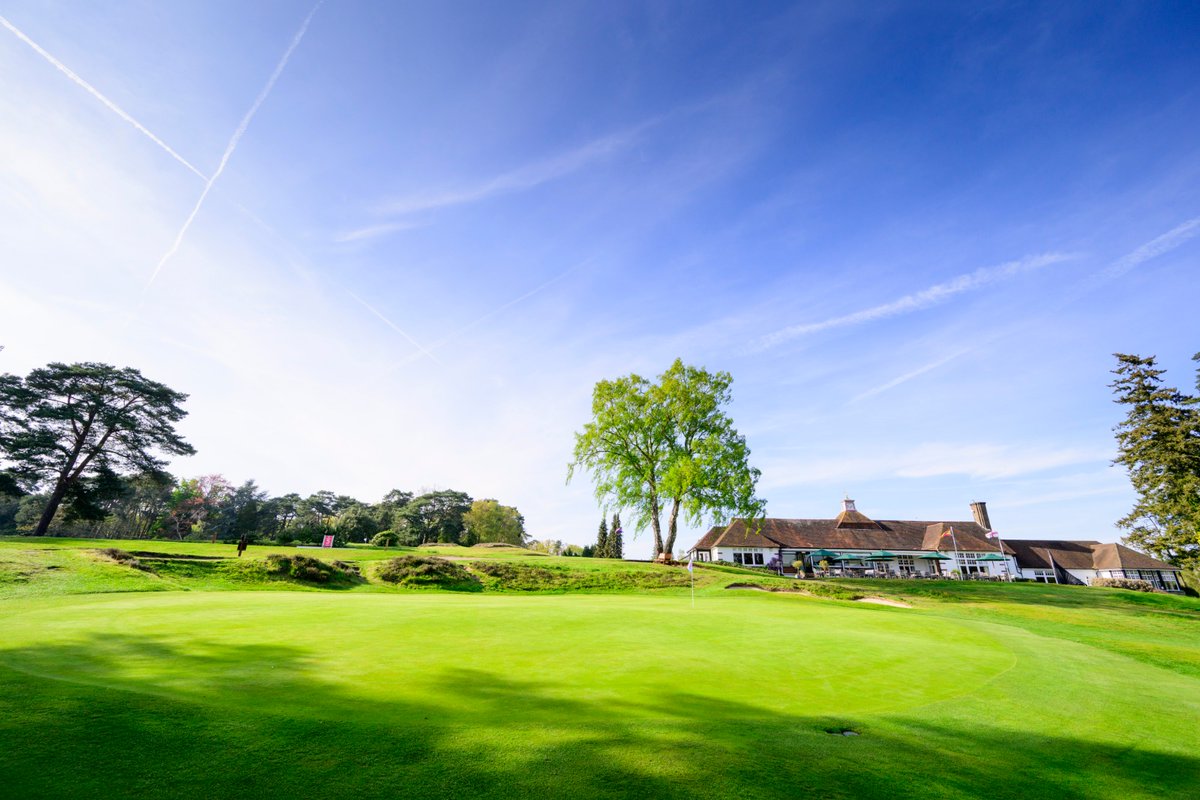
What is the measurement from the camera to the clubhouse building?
58.4 metres

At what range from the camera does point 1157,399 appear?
38.0 m

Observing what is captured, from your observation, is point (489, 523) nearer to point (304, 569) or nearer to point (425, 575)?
point (425, 575)

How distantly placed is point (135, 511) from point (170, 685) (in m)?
94.2

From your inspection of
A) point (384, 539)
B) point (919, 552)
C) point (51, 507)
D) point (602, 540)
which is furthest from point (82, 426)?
point (919, 552)

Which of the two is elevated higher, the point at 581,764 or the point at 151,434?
the point at 151,434

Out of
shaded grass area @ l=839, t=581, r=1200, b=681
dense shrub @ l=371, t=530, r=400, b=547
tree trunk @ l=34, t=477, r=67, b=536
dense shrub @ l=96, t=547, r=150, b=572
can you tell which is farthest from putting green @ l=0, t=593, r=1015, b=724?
tree trunk @ l=34, t=477, r=67, b=536

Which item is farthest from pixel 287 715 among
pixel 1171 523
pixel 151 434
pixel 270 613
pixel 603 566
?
pixel 1171 523

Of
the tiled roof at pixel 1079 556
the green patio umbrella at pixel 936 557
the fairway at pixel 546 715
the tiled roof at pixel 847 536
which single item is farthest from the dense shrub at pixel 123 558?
the tiled roof at pixel 1079 556

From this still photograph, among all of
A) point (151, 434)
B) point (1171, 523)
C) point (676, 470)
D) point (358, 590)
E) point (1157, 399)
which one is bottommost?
point (358, 590)

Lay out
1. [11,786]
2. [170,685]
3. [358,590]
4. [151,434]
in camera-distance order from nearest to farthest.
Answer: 1. [11,786]
2. [170,685]
3. [358,590]
4. [151,434]

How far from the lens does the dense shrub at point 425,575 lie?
24.9m

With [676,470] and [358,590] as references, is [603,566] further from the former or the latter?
[358,590]

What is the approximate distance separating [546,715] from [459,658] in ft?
9.70

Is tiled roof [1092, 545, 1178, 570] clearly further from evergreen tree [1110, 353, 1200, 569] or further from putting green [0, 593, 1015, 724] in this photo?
putting green [0, 593, 1015, 724]
